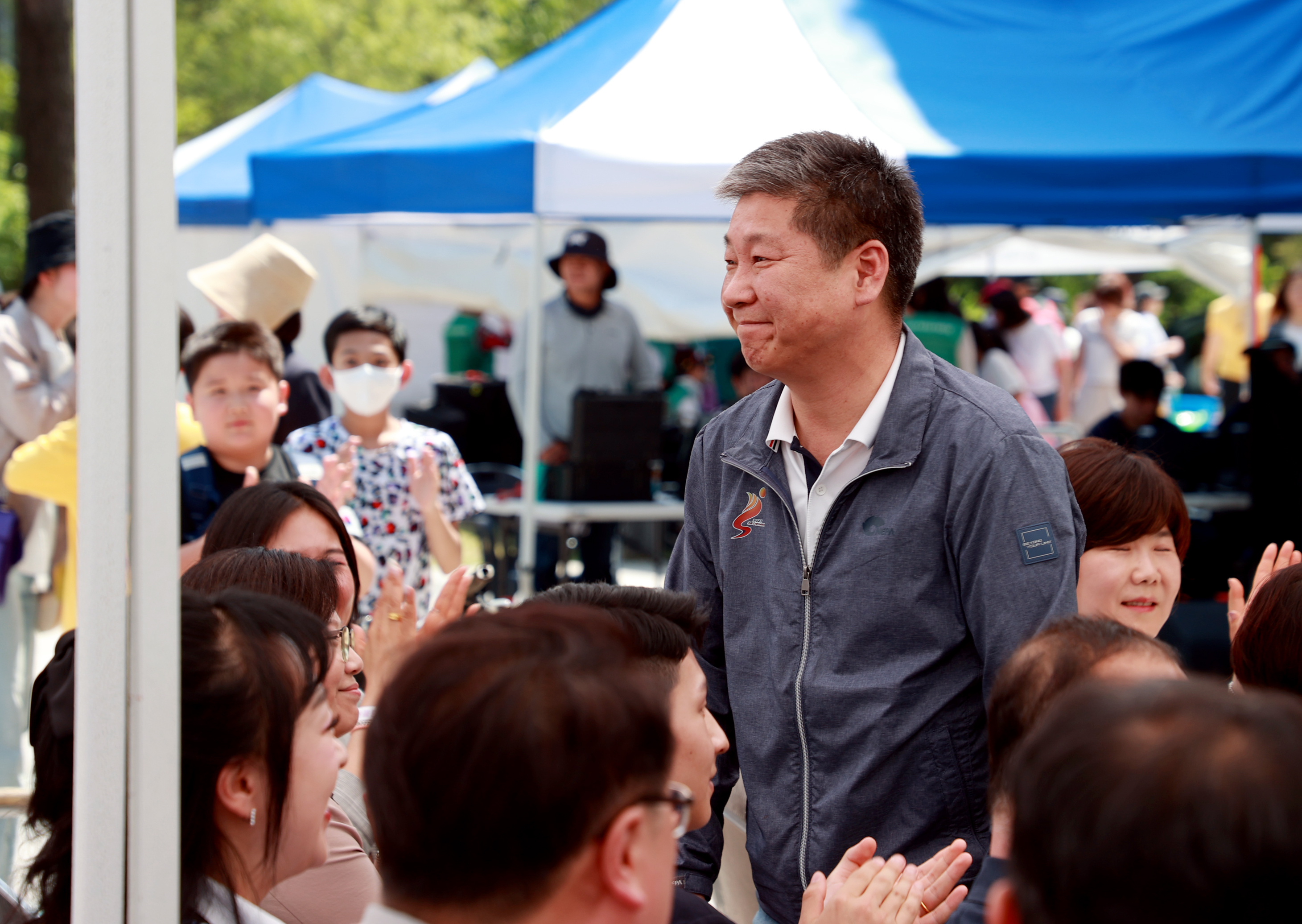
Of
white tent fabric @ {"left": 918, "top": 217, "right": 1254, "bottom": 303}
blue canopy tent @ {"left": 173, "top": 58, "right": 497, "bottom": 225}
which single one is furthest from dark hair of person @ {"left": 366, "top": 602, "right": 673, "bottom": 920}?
blue canopy tent @ {"left": 173, "top": 58, "right": 497, "bottom": 225}

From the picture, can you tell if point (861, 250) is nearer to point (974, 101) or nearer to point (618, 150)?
point (618, 150)

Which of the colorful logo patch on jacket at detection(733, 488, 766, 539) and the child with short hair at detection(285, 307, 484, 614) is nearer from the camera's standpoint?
the colorful logo patch on jacket at detection(733, 488, 766, 539)

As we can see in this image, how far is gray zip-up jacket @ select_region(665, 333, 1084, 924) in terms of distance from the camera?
1.80 m

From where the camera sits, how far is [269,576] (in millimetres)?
2115

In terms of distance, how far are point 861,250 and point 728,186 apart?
0.79ft

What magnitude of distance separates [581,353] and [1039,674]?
5.64 metres

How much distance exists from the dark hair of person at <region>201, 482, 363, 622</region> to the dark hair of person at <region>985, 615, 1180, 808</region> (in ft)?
4.40

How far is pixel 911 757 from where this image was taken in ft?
6.19

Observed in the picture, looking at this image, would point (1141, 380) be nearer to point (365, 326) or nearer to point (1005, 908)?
point (365, 326)

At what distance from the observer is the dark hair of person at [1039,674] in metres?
1.53

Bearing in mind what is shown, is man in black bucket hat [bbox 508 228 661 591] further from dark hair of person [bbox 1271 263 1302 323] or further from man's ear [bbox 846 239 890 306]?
man's ear [bbox 846 239 890 306]

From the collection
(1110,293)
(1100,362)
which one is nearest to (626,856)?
(1100,362)

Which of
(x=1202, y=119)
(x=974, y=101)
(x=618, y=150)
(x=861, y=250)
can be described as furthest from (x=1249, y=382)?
(x=861, y=250)

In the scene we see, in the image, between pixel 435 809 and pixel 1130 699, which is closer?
pixel 1130 699
